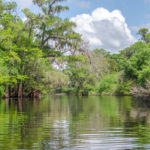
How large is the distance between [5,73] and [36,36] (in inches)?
313

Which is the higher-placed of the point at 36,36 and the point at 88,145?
the point at 36,36

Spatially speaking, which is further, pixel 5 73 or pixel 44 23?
pixel 44 23

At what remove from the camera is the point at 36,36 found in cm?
3494

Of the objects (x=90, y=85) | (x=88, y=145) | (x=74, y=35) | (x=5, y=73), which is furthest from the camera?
(x=90, y=85)

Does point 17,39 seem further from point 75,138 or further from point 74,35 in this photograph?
point 75,138

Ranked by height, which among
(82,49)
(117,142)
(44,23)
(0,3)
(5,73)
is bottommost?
(117,142)

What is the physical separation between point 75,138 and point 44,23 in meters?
27.8

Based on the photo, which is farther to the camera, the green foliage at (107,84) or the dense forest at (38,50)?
the green foliage at (107,84)

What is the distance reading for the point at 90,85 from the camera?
69.9m

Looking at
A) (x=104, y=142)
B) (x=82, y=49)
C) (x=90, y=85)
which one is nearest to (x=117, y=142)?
(x=104, y=142)

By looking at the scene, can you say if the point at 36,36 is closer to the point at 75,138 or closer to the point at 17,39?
the point at 17,39

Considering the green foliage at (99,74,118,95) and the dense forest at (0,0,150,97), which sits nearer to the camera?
the dense forest at (0,0,150,97)

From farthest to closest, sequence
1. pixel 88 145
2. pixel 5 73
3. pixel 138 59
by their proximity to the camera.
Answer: pixel 138 59, pixel 5 73, pixel 88 145

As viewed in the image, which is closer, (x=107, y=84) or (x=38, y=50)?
(x=38, y=50)
